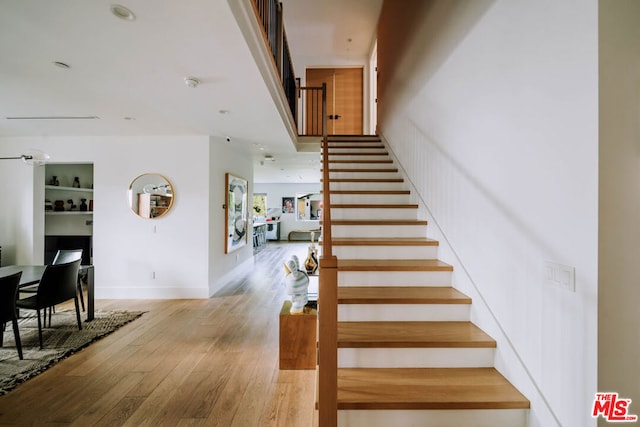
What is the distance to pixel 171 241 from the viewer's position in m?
4.64

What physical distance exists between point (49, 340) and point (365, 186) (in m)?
4.01

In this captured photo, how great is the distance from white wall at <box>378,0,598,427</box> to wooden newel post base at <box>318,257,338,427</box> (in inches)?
42.1

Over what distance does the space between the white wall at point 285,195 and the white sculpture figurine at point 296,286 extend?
9999 mm

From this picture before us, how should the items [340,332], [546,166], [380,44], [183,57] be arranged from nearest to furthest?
[546,166]
[340,332]
[183,57]
[380,44]

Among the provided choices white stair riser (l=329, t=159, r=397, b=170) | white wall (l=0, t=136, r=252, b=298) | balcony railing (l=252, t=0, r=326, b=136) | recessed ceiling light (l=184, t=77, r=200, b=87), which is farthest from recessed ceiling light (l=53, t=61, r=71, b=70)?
white stair riser (l=329, t=159, r=397, b=170)

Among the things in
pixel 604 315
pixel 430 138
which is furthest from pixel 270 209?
pixel 604 315

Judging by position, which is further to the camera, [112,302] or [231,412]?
[112,302]

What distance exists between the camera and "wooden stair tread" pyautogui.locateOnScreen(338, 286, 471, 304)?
→ 209 cm

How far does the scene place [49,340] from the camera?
3084 millimetres

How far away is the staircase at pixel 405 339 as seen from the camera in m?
1.54

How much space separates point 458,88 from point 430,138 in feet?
2.22

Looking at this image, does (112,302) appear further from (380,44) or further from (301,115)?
(380,44)

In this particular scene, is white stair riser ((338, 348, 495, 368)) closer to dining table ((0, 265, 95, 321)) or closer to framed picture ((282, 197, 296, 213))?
dining table ((0, 265, 95, 321))

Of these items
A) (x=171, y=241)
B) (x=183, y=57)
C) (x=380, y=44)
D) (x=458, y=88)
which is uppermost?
(x=380, y=44)
